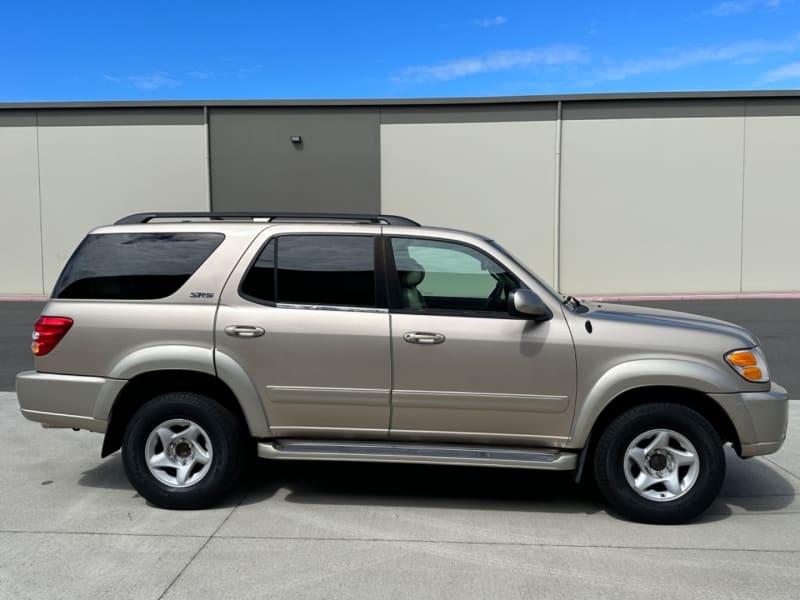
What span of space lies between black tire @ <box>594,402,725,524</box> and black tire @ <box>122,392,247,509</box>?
2.40 meters

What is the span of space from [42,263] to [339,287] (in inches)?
756

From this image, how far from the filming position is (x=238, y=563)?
342 centimetres

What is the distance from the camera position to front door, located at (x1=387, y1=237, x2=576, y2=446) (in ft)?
12.9

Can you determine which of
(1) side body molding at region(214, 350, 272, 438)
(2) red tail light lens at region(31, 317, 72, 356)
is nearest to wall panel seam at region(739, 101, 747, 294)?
(1) side body molding at region(214, 350, 272, 438)

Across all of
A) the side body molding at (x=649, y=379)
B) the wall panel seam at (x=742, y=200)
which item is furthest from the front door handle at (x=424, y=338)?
the wall panel seam at (x=742, y=200)

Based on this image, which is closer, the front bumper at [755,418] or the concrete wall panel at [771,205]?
the front bumper at [755,418]

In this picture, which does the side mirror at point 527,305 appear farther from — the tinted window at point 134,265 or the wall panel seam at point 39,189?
the wall panel seam at point 39,189

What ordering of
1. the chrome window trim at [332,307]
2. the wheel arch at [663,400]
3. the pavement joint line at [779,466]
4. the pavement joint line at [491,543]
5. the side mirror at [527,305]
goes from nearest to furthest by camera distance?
the pavement joint line at [491,543]
the side mirror at [527,305]
the wheel arch at [663,400]
the chrome window trim at [332,307]
the pavement joint line at [779,466]

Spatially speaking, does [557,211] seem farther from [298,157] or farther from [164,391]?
[164,391]

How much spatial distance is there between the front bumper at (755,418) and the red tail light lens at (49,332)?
A: 421 centimetres

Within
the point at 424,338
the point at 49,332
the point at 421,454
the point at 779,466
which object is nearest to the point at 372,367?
the point at 424,338

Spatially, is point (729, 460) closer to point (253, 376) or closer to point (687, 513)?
point (687, 513)

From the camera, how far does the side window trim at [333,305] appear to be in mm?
4113

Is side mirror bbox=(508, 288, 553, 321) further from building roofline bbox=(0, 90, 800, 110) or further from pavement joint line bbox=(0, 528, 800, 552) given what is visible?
building roofline bbox=(0, 90, 800, 110)
